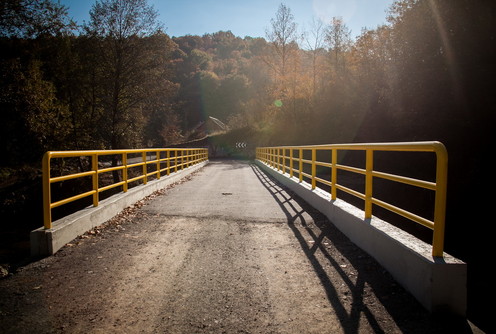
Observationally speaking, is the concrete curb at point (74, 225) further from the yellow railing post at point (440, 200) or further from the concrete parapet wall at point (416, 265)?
the yellow railing post at point (440, 200)

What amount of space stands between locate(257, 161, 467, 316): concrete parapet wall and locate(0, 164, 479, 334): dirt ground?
107 mm

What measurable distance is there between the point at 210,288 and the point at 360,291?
152cm

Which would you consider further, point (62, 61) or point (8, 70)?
point (62, 61)

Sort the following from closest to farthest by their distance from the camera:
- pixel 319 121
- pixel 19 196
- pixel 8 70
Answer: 1. pixel 8 70
2. pixel 19 196
3. pixel 319 121

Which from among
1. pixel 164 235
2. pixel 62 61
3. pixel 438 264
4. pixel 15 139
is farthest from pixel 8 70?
pixel 438 264

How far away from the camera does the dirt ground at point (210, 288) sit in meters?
2.63

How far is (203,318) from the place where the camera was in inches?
107

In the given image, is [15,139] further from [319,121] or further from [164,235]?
[319,121]

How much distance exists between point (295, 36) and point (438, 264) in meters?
37.1

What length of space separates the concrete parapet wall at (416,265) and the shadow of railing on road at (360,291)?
9cm

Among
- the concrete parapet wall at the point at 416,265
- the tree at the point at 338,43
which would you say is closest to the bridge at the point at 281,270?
the concrete parapet wall at the point at 416,265

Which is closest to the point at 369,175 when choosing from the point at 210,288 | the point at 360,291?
the point at 360,291

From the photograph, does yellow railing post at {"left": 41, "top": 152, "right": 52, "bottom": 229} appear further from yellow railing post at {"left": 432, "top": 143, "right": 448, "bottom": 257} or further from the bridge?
yellow railing post at {"left": 432, "top": 143, "right": 448, "bottom": 257}

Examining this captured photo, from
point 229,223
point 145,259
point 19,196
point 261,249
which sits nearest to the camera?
point 145,259
